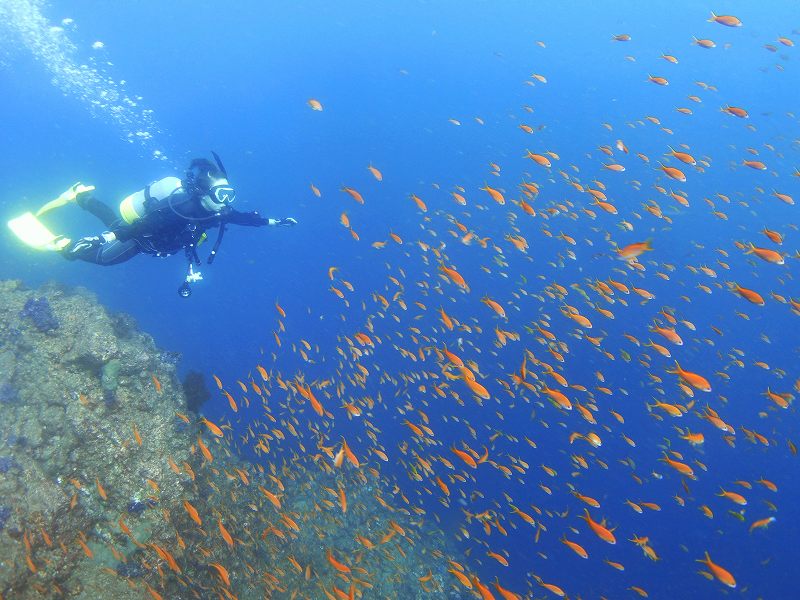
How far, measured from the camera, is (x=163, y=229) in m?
7.41

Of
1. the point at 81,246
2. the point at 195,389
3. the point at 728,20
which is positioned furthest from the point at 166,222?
the point at 728,20

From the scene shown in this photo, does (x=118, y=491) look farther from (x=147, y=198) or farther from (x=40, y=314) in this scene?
(x=147, y=198)

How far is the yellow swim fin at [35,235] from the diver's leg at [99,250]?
0.59 ft

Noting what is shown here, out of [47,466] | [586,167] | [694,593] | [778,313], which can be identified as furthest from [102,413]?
[586,167]

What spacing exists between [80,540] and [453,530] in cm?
1257

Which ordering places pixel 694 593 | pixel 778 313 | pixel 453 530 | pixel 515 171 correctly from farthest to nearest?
pixel 515 171 → pixel 778 313 → pixel 694 593 → pixel 453 530

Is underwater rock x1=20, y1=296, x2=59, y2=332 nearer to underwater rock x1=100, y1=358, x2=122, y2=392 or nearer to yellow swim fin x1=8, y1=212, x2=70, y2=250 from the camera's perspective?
yellow swim fin x1=8, y1=212, x2=70, y2=250

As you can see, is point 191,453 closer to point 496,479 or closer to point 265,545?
point 265,545

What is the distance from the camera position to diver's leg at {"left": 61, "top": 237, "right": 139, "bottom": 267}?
800 centimetres

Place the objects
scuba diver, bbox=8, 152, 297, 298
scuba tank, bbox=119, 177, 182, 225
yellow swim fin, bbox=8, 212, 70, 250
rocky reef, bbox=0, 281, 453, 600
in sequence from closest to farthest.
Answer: rocky reef, bbox=0, 281, 453, 600 → scuba diver, bbox=8, 152, 297, 298 → scuba tank, bbox=119, 177, 182, 225 → yellow swim fin, bbox=8, 212, 70, 250

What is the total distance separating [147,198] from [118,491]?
4.74 metres

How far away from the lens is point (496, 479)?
19.2 metres

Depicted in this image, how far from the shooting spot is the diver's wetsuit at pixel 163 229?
23.1 ft

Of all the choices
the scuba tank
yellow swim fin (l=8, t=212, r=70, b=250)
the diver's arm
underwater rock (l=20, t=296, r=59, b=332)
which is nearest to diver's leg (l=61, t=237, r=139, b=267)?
yellow swim fin (l=8, t=212, r=70, b=250)
